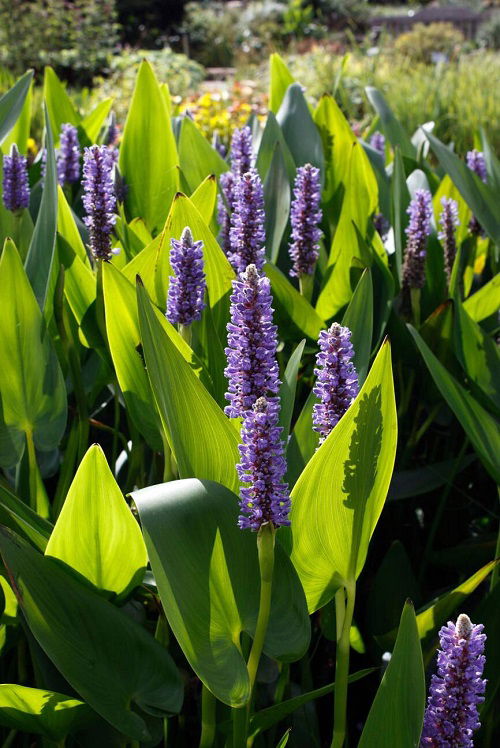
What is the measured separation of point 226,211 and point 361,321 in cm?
44

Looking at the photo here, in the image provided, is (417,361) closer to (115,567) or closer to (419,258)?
(419,258)

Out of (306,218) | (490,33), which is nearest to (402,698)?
(306,218)

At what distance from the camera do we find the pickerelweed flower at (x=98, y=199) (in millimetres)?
1380

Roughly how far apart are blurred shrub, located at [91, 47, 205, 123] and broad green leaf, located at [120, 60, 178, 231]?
772 centimetres

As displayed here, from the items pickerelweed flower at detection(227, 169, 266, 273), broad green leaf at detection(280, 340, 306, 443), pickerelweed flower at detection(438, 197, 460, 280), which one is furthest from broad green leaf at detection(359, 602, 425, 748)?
pickerelweed flower at detection(438, 197, 460, 280)

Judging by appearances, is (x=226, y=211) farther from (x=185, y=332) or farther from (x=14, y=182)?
(x=185, y=332)

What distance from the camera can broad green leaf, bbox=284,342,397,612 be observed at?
0.89 m

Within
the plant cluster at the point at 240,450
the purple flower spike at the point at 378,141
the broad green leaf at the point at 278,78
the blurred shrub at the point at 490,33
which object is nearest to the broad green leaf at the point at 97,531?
the plant cluster at the point at 240,450

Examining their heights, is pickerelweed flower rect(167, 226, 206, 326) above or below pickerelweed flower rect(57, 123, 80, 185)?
below

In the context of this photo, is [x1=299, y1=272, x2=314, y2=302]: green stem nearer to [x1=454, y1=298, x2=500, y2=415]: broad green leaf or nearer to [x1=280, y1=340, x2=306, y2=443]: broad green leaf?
[x1=454, y1=298, x2=500, y2=415]: broad green leaf

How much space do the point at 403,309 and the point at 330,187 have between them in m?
0.39

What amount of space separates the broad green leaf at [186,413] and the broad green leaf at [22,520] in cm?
21

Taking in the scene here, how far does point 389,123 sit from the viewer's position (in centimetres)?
224

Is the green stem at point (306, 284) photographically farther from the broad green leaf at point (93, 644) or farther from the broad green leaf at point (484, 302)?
the broad green leaf at point (93, 644)
